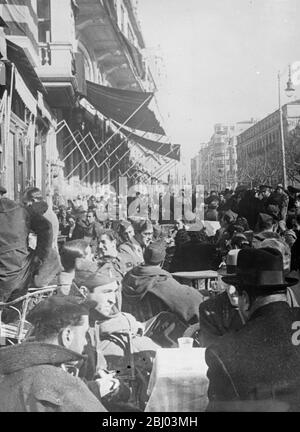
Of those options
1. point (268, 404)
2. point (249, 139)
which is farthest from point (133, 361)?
point (249, 139)

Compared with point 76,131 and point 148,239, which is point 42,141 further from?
point 148,239

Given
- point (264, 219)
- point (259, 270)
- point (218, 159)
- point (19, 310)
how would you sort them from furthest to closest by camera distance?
point (218, 159) → point (264, 219) → point (19, 310) → point (259, 270)

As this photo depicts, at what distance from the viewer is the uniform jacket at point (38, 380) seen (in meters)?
1.73

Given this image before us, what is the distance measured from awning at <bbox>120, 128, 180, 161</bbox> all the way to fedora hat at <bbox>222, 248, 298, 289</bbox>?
1.34 m

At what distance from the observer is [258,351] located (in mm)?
2242

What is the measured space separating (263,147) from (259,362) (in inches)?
98.7

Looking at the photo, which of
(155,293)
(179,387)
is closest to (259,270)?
(179,387)

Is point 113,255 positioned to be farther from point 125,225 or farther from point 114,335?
point 114,335

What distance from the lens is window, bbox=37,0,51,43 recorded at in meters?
3.12

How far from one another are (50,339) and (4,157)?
1438 millimetres

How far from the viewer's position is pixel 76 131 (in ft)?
11.0
